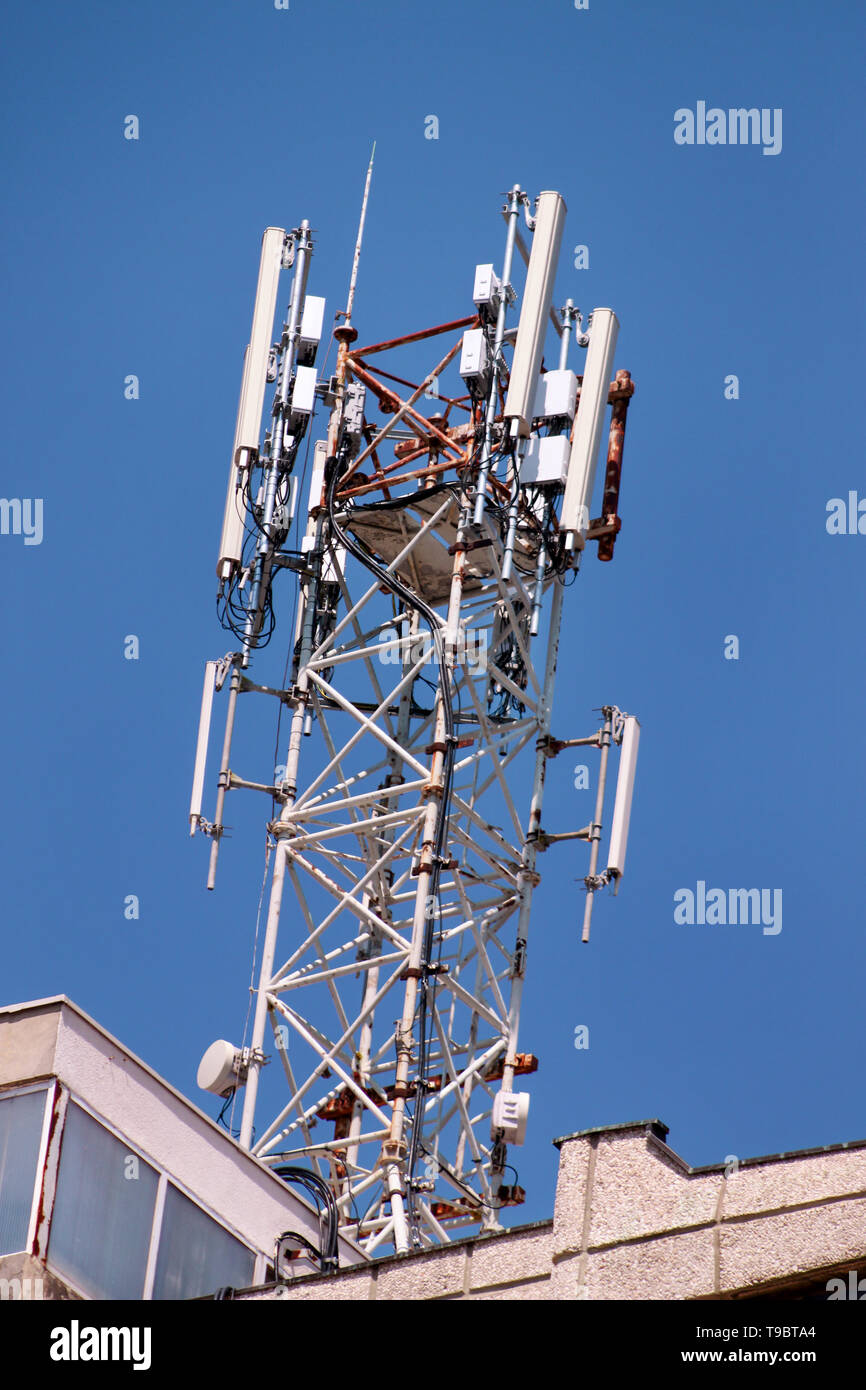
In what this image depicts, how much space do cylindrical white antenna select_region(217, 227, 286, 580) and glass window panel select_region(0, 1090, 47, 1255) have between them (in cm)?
1367

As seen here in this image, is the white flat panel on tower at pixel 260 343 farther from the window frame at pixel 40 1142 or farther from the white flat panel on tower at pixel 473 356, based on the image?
the window frame at pixel 40 1142

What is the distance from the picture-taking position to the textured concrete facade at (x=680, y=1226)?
24.6 metres

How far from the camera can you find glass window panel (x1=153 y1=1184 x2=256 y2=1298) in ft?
94.4

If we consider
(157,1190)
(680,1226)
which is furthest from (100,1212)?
(680,1226)

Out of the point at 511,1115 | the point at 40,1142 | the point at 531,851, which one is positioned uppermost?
the point at 531,851

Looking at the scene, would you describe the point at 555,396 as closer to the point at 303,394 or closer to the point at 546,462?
the point at 546,462

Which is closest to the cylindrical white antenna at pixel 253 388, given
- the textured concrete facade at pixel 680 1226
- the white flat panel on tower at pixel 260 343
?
the white flat panel on tower at pixel 260 343

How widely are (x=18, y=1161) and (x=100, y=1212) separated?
1054 mm

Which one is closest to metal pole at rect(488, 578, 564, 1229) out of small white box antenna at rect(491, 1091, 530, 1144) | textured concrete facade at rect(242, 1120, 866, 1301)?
small white box antenna at rect(491, 1091, 530, 1144)

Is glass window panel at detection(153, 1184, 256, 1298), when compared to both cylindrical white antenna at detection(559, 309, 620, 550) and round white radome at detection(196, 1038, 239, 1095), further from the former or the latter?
cylindrical white antenna at detection(559, 309, 620, 550)

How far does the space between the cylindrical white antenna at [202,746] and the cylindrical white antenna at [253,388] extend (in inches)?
62.3

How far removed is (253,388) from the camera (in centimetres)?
4112

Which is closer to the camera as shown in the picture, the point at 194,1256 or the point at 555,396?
the point at 194,1256
